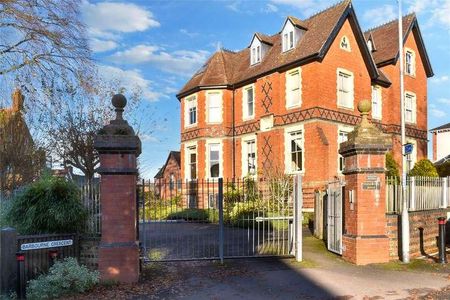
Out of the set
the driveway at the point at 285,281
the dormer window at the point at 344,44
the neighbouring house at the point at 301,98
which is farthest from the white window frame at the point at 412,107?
the driveway at the point at 285,281

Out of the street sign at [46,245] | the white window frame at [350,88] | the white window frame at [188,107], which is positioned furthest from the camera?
the white window frame at [188,107]

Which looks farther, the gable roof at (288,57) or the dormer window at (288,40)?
the dormer window at (288,40)

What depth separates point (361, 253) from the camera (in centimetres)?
986

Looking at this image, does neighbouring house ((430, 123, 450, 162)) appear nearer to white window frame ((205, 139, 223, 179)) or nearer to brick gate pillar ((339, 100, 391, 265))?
white window frame ((205, 139, 223, 179))

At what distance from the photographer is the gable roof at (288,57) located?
2178cm

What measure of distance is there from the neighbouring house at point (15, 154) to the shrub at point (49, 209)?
10.1 m

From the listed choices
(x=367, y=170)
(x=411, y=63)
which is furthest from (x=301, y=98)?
(x=367, y=170)

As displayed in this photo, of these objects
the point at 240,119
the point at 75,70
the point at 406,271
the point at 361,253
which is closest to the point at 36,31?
the point at 75,70

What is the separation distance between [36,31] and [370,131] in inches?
356

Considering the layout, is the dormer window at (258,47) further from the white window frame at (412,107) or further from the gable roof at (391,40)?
the white window frame at (412,107)

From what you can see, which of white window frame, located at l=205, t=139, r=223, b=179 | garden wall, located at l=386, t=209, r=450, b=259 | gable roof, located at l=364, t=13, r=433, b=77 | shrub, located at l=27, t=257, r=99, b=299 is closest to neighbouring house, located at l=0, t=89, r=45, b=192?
white window frame, located at l=205, t=139, r=223, b=179

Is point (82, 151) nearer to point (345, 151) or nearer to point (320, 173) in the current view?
point (320, 173)

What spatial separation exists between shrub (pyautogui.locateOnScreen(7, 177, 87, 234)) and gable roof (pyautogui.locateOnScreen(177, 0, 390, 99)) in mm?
15246

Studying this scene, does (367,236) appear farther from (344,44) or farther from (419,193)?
(344,44)
